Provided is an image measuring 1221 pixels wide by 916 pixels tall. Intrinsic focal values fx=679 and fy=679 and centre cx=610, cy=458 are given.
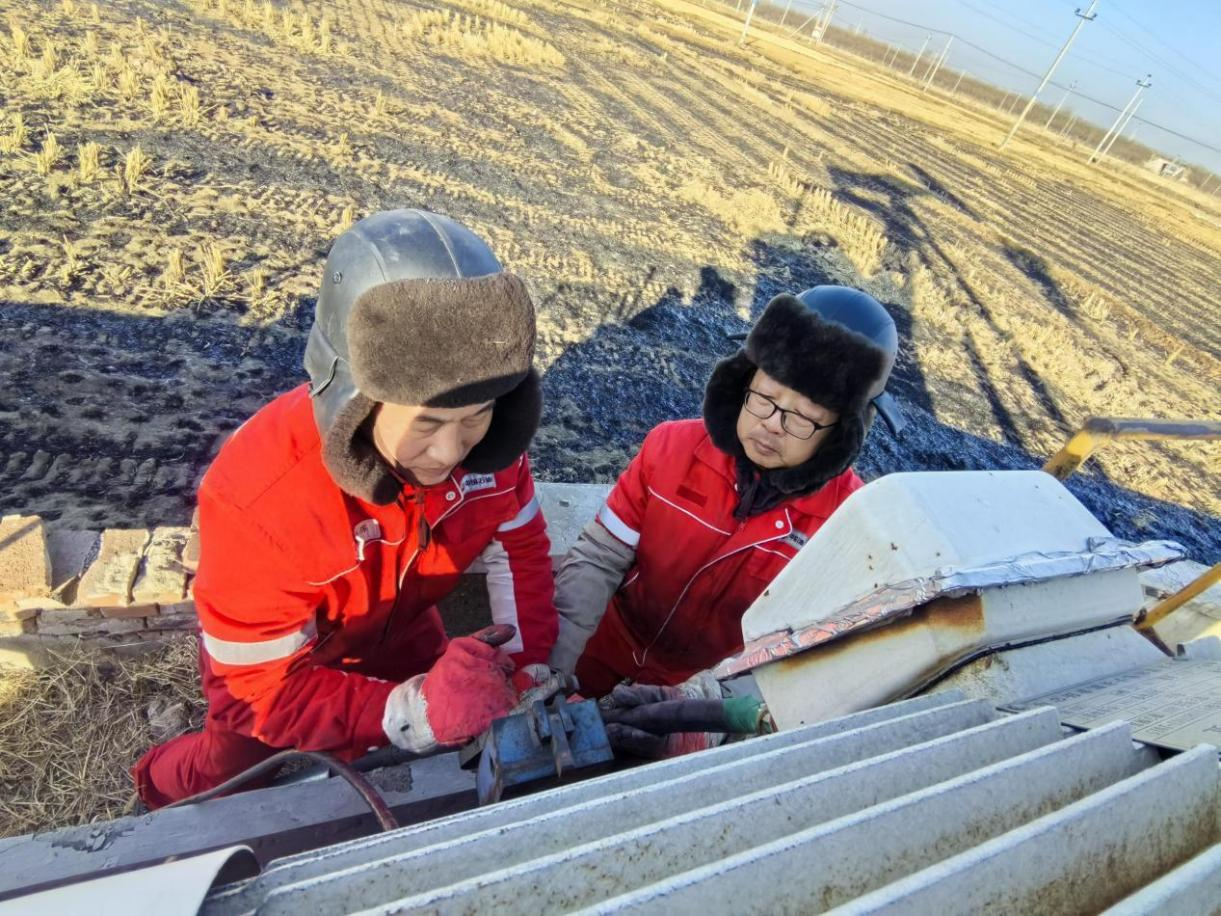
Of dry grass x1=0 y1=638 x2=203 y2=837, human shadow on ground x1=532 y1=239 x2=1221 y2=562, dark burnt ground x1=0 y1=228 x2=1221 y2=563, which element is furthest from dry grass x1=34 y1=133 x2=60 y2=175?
dry grass x1=0 y1=638 x2=203 y2=837

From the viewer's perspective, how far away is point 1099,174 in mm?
30516

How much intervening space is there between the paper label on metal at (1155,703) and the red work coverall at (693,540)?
1.13m

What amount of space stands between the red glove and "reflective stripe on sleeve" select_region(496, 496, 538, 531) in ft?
1.74

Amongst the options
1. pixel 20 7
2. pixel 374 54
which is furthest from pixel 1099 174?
pixel 20 7

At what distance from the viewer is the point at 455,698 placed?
162 cm

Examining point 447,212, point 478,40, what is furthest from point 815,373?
point 478,40

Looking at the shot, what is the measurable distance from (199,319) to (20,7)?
737cm

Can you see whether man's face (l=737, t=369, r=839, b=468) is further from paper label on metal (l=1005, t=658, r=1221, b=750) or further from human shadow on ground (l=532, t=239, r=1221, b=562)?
human shadow on ground (l=532, t=239, r=1221, b=562)

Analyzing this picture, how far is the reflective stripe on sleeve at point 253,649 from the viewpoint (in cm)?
168

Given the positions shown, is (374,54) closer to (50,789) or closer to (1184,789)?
(50,789)

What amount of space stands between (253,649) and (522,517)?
2.88 ft

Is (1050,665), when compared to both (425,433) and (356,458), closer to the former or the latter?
(425,433)

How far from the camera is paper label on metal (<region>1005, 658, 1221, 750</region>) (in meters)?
0.81

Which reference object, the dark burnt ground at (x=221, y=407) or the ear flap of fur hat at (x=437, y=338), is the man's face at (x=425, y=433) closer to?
the ear flap of fur hat at (x=437, y=338)
